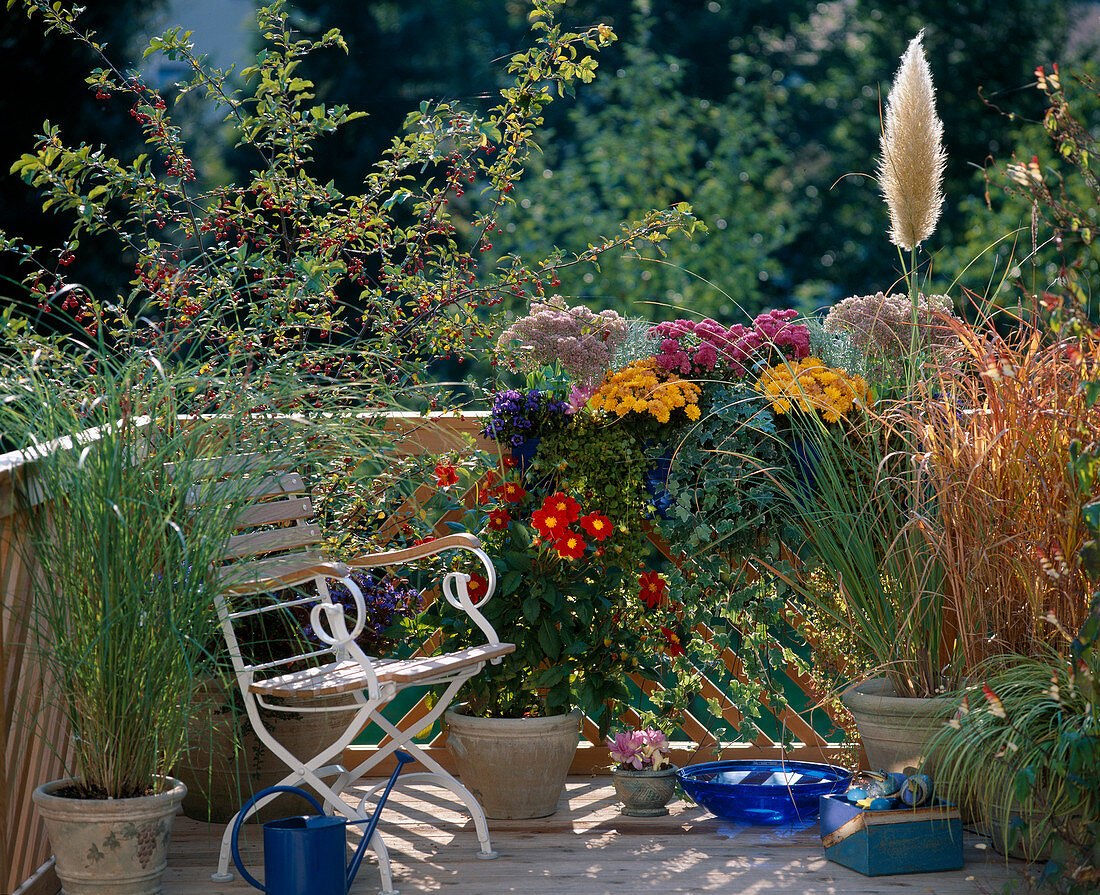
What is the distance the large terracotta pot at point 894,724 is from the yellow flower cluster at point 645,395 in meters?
0.90

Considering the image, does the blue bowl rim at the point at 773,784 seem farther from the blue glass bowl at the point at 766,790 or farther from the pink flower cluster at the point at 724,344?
the pink flower cluster at the point at 724,344

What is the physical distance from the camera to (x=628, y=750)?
9.75 feet

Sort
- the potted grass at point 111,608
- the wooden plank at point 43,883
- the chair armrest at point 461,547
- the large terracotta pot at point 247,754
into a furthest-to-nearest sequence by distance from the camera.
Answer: the large terracotta pot at point 247,754 < the chair armrest at point 461,547 < the wooden plank at point 43,883 < the potted grass at point 111,608

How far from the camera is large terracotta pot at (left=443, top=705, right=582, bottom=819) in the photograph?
9.33 feet

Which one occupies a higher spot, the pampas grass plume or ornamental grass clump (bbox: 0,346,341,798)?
the pampas grass plume

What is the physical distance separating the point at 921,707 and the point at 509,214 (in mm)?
7675

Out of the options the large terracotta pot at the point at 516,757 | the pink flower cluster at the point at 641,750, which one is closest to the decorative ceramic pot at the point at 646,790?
the pink flower cluster at the point at 641,750

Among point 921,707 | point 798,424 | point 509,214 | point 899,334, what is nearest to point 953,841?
point 921,707

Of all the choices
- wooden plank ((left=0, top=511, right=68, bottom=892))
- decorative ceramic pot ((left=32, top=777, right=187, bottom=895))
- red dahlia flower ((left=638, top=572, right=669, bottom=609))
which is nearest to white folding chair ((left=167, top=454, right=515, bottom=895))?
decorative ceramic pot ((left=32, top=777, right=187, bottom=895))

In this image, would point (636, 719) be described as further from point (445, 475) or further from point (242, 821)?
point (242, 821)

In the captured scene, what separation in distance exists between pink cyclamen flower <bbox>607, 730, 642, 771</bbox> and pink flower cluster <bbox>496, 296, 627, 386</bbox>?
1.01m

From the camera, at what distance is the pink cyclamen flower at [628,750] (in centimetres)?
297

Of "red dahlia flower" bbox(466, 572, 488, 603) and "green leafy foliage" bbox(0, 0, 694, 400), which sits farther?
"green leafy foliage" bbox(0, 0, 694, 400)

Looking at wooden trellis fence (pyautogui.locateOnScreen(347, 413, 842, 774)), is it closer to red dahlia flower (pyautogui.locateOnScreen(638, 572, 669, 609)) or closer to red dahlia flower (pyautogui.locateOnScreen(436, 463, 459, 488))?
red dahlia flower (pyautogui.locateOnScreen(436, 463, 459, 488))
